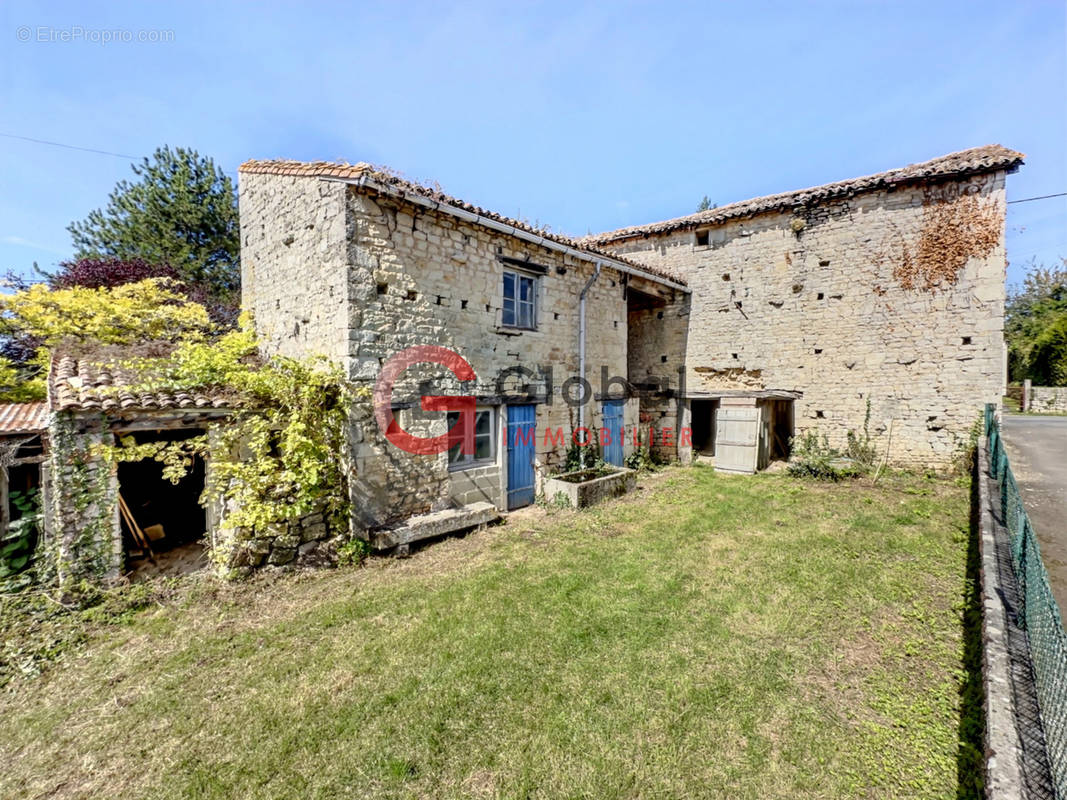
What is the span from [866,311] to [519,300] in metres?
8.37

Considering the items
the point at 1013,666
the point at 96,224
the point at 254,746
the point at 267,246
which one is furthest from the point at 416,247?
the point at 96,224

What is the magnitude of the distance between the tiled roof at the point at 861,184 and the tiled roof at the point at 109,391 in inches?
461

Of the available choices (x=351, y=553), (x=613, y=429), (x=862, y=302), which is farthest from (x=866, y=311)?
(x=351, y=553)

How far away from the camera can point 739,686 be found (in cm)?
338

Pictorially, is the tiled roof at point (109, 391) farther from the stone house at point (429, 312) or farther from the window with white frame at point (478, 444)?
the window with white frame at point (478, 444)

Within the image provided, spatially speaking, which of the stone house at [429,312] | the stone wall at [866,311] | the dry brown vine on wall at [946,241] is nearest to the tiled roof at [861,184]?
the stone wall at [866,311]

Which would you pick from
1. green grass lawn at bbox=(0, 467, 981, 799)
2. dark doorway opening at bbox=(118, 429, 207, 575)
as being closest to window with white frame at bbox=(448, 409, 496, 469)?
green grass lawn at bbox=(0, 467, 981, 799)

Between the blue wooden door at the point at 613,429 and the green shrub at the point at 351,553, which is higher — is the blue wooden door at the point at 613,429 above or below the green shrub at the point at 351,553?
above

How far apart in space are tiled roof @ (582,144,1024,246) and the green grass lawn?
8.10 metres

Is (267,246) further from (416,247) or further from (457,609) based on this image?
(457,609)

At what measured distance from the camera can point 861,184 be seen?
9.92 meters

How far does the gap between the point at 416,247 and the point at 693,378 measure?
8.81m

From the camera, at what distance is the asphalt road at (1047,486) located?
4.92 metres

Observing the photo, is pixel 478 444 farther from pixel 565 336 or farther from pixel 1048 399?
pixel 1048 399
